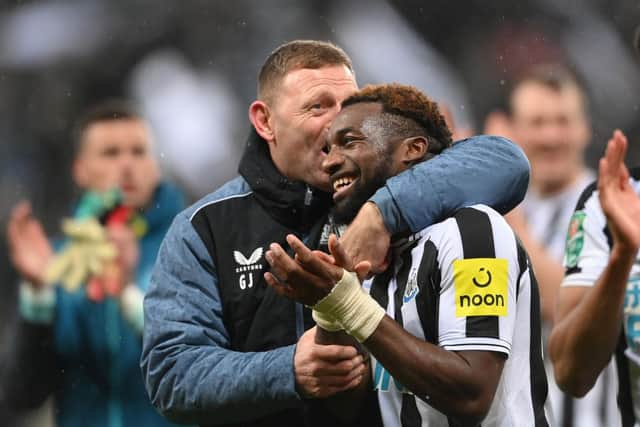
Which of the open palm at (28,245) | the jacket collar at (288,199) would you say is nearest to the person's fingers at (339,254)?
the jacket collar at (288,199)

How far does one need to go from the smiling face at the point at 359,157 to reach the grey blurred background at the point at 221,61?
261cm

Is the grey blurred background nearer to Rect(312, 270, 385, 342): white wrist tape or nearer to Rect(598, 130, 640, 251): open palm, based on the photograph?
Rect(598, 130, 640, 251): open palm

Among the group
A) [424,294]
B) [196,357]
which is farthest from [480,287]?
[196,357]

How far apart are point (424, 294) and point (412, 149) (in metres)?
0.38

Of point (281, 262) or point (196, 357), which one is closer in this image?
point (281, 262)

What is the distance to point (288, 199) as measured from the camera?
3066 mm

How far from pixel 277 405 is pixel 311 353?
0.65 feet

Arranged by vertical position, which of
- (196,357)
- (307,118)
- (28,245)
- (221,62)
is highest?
(221,62)

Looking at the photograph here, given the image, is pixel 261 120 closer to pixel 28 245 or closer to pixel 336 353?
pixel 336 353

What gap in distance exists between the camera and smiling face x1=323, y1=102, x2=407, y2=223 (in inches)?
110

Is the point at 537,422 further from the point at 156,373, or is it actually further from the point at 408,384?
the point at 156,373

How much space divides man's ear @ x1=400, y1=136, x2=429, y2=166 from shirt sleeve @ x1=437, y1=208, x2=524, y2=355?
275 mm

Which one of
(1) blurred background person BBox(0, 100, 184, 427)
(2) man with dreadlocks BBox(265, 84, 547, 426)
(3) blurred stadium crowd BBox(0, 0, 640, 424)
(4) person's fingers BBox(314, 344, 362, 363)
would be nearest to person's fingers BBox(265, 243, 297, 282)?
(2) man with dreadlocks BBox(265, 84, 547, 426)

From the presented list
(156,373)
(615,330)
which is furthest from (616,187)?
(156,373)
